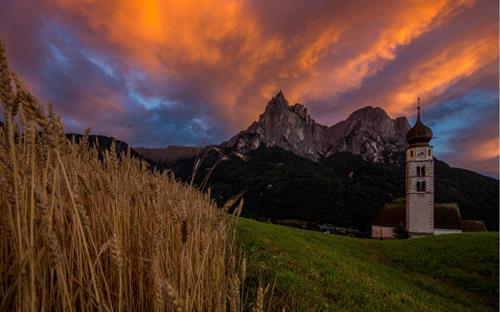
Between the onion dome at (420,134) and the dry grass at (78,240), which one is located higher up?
the onion dome at (420,134)

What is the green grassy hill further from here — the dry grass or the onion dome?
the onion dome

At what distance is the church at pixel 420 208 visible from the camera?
53.9 meters

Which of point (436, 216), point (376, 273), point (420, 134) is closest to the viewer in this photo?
point (376, 273)

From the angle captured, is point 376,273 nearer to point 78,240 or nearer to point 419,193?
point 78,240

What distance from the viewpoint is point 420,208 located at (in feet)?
181

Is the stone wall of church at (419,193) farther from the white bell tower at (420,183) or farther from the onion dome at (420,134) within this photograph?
the onion dome at (420,134)

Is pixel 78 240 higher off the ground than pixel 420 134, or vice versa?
pixel 420 134

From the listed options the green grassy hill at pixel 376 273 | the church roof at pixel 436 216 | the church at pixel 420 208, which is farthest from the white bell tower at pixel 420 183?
the green grassy hill at pixel 376 273

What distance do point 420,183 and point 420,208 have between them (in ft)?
20.2

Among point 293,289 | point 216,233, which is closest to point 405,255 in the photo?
point 293,289

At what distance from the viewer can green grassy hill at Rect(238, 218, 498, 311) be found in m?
5.24

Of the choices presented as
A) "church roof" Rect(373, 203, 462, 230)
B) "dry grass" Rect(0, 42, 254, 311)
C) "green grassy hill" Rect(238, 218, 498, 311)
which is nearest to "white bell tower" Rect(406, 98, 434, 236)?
"church roof" Rect(373, 203, 462, 230)

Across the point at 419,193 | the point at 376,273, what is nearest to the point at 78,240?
the point at 376,273

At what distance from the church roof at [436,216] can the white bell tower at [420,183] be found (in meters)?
3.66
